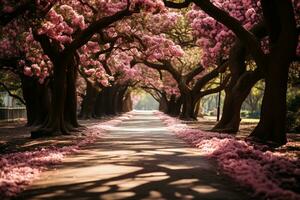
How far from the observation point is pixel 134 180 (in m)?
9.51

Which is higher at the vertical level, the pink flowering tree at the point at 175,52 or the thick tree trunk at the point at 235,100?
the pink flowering tree at the point at 175,52

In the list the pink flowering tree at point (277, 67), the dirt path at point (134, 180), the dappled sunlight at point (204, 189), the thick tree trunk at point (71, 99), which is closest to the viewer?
the dirt path at point (134, 180)

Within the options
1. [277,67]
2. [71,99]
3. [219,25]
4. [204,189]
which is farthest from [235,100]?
[204,189]

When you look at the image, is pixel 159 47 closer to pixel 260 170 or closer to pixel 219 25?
pixel 219 25

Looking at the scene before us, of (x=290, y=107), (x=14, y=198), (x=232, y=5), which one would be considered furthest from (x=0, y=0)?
(x=290, y=107)

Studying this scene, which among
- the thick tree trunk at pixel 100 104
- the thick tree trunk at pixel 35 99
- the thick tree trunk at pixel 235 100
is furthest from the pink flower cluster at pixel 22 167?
the thick tree trunk at pixel 100 104

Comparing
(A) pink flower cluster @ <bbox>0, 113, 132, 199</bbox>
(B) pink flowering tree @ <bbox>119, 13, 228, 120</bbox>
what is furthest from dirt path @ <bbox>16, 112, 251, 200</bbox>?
(B) pink flowering tree @ <bbox>119, 13, 228, 120</bbox>

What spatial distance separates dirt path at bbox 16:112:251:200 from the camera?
8055mm

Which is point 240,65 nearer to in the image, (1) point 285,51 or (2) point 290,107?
(1) point 285,51

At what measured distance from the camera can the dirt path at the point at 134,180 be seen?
8.05 meters

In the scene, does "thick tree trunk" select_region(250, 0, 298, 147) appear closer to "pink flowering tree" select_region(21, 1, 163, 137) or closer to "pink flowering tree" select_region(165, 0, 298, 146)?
"pink flowering tree" select_region(165, 0, 298, 146)

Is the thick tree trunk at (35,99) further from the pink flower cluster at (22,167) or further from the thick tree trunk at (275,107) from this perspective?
the thick tree trunk at (275,107)

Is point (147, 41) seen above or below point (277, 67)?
above

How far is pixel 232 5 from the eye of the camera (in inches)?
983
